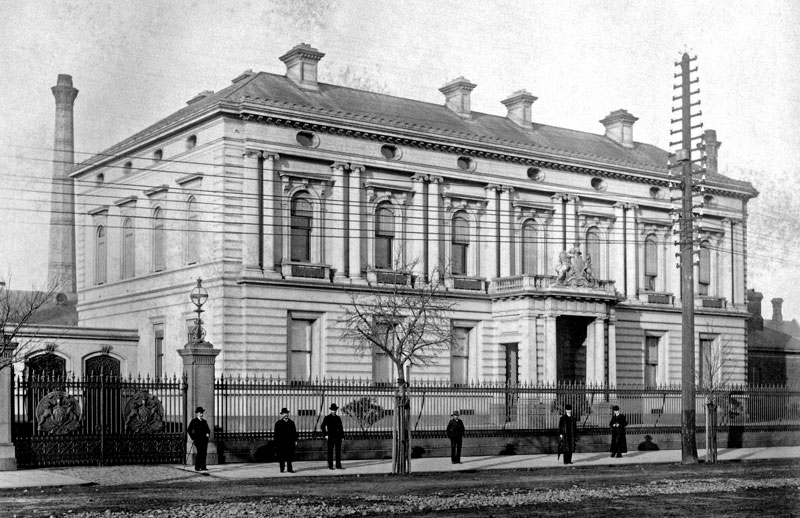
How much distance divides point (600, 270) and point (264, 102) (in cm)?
2033

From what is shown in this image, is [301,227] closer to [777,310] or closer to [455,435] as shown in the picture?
[455,435]

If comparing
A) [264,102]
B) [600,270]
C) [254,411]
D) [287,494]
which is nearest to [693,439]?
[254,411]

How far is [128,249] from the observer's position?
1965 inches

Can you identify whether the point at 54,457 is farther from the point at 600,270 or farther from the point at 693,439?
the point at 600,270

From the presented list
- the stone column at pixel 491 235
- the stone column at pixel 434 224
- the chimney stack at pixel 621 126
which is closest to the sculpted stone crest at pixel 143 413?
the stone column at pixel 434 224

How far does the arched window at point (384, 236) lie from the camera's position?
48.3m

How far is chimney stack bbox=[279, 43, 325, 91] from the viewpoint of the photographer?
48344mm

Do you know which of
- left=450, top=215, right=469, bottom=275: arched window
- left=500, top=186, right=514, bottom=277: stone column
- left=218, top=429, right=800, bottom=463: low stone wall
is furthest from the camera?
left=500, top=186, right=514, bottom=277: stone column

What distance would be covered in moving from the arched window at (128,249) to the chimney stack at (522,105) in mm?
19701

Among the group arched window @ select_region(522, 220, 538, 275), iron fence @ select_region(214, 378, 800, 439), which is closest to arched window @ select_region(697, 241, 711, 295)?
arched window @ select_region(522, 220, 538, 275)

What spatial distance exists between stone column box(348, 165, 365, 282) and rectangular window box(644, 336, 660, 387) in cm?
1703

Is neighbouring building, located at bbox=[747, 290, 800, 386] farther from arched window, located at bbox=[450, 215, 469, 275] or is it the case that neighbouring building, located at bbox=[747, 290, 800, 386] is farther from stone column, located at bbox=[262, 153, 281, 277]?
stone column, located at bbox=[262, 153, 281, 277]

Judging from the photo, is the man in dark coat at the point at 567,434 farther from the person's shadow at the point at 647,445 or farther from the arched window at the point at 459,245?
the arched window at the point at 459,245

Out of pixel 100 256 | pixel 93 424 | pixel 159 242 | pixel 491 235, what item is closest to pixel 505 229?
pixel 491 235
